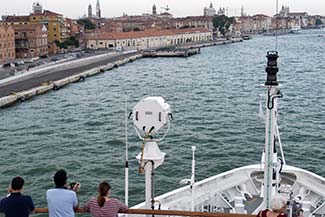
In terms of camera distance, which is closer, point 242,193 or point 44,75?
point 242,193

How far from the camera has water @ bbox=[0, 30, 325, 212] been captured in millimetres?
16469

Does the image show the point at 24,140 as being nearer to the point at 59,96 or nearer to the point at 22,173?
the point at 22,173

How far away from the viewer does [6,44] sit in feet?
204

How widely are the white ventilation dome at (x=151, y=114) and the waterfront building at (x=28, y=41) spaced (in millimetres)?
64733

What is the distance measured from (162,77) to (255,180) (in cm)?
4380


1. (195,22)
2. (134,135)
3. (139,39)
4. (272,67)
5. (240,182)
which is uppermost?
(272,67)

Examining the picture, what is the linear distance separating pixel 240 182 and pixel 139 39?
93.8 metres

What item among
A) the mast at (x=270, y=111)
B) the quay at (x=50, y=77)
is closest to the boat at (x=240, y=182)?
the mast at (x=270, y=111)

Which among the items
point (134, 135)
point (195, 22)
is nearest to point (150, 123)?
point (134, 135)

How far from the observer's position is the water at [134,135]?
54.0 feet

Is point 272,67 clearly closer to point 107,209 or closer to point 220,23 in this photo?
point 107,209

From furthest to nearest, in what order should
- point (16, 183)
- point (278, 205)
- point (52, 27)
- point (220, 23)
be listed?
point (220, 23), point (52, 27), point (16, 183), point (278, 205)

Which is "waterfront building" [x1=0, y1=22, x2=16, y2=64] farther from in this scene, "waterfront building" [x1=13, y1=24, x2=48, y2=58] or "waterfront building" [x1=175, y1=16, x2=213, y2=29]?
"waterfront building" [x1=175, y1=16, x2=213, y2=29]

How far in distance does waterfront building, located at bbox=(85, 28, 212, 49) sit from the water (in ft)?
167
